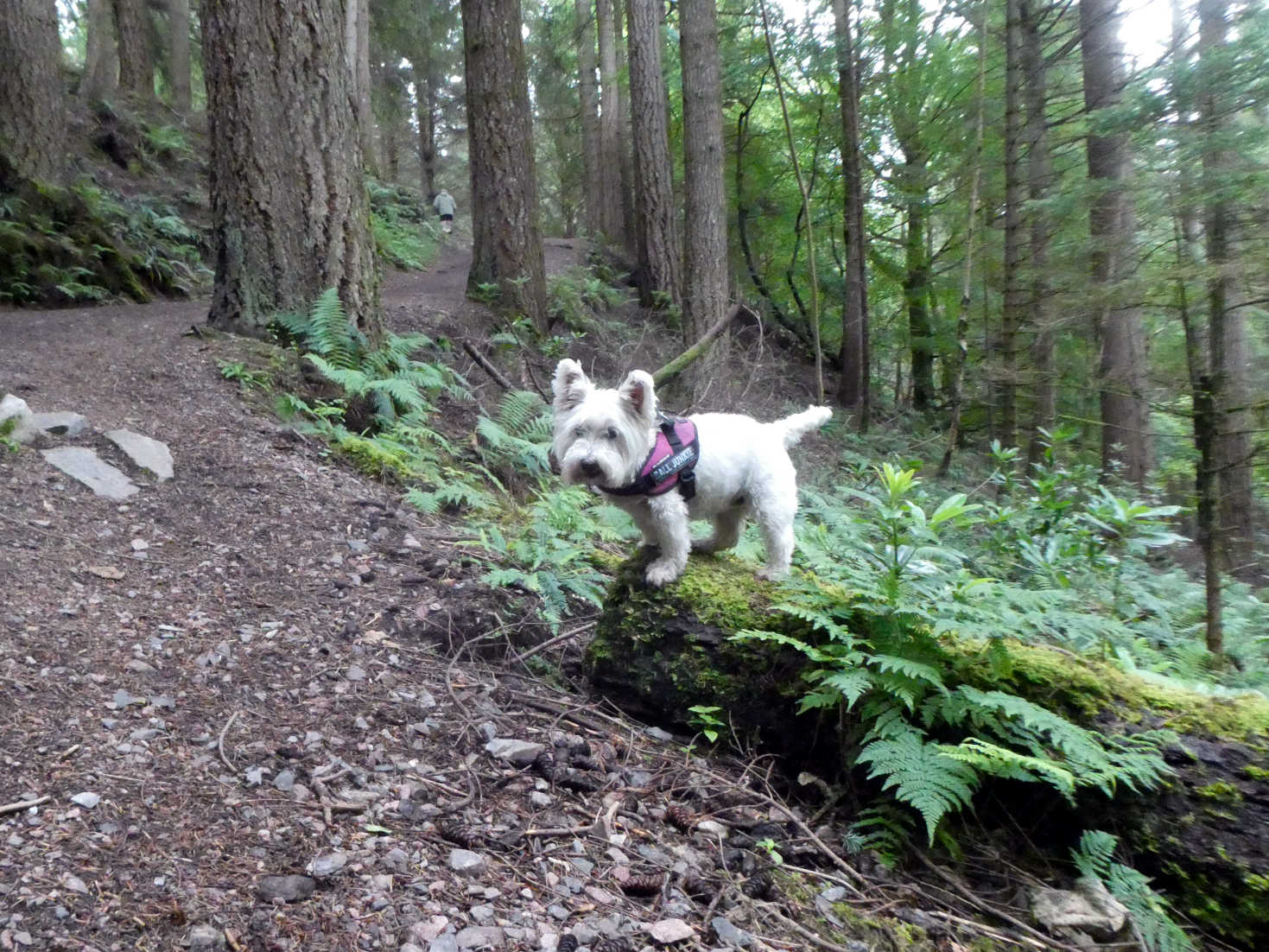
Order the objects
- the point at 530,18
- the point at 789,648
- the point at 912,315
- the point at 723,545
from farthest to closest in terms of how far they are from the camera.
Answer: the point at 530,18 → the point at 912,315 → the point at 723,545 → the point at 789,648

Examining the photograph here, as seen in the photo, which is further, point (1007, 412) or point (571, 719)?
point (1007, 412)

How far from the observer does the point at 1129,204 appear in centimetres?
706

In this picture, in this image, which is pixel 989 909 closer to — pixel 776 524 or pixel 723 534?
pixel 776 524

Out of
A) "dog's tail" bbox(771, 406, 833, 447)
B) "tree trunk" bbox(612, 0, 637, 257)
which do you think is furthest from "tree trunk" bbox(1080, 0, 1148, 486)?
"tree trunk" bbox(612, 0, 637, 257)

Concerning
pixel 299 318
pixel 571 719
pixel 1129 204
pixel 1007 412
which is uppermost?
pixel 1129 204

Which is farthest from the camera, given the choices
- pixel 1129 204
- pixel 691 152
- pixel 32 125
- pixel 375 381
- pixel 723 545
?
pixel 691 152

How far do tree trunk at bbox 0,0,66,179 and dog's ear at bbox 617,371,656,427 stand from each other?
12587mm

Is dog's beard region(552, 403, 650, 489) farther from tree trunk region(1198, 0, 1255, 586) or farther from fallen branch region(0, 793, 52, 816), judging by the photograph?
tree trunk region(1198, 0, 1255, 586)

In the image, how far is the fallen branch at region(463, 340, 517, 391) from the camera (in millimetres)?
10032

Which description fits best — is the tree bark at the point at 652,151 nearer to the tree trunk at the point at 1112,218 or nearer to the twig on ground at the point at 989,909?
the tree trunk at the point at 1112,218

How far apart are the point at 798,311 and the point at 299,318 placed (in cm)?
1490

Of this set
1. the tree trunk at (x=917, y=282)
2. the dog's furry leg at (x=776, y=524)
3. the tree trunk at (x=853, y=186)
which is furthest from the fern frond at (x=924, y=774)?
the tree trunk at (x=917, y=282)

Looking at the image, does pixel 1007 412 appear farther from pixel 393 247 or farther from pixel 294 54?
pixel 393 247

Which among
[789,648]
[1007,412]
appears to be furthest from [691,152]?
[789,648]
